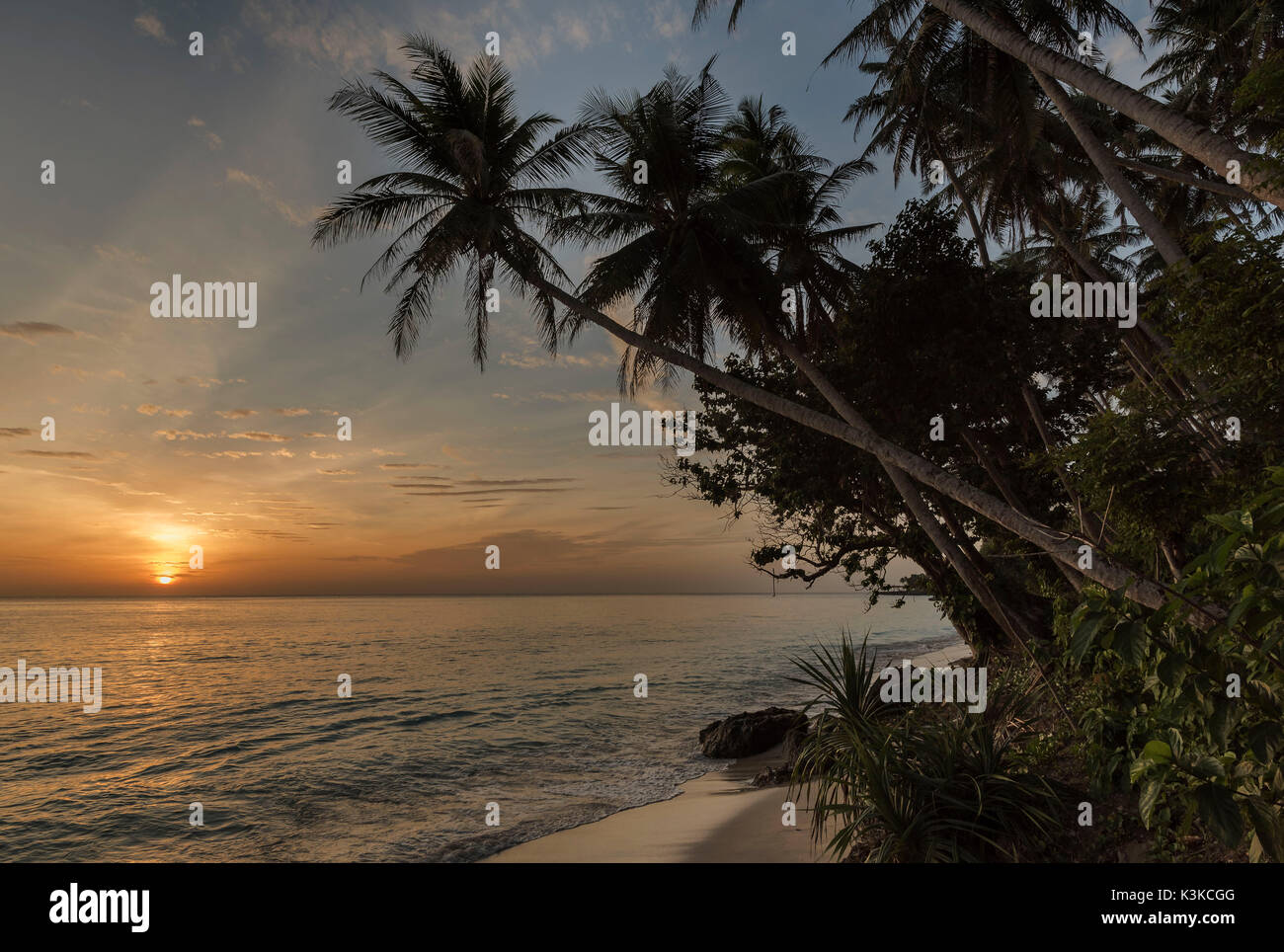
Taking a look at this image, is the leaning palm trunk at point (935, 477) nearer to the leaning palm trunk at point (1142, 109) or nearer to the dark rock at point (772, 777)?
the leaning palm trunk at point (1142, 109)

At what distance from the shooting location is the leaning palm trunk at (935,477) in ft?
20.2

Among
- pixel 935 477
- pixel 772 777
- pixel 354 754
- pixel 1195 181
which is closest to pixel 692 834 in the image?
pixel 772 777

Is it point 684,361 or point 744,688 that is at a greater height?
point 684,361

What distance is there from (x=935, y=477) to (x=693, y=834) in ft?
17.6

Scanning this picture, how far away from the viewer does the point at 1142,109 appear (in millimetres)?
6570

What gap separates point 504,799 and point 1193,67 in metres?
23.4

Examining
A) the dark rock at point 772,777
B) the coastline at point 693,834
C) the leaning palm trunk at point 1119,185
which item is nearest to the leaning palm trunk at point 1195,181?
the leaning palm trunk at point 1119,185

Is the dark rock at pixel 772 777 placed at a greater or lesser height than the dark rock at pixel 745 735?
greater

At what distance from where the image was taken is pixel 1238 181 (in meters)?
5.76

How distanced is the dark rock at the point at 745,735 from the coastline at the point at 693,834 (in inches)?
111

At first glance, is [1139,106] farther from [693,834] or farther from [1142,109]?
[693,834]

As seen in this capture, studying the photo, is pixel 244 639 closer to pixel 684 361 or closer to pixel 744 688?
pixel 744 688

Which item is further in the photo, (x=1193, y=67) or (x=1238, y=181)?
(x=1193, y=67)
